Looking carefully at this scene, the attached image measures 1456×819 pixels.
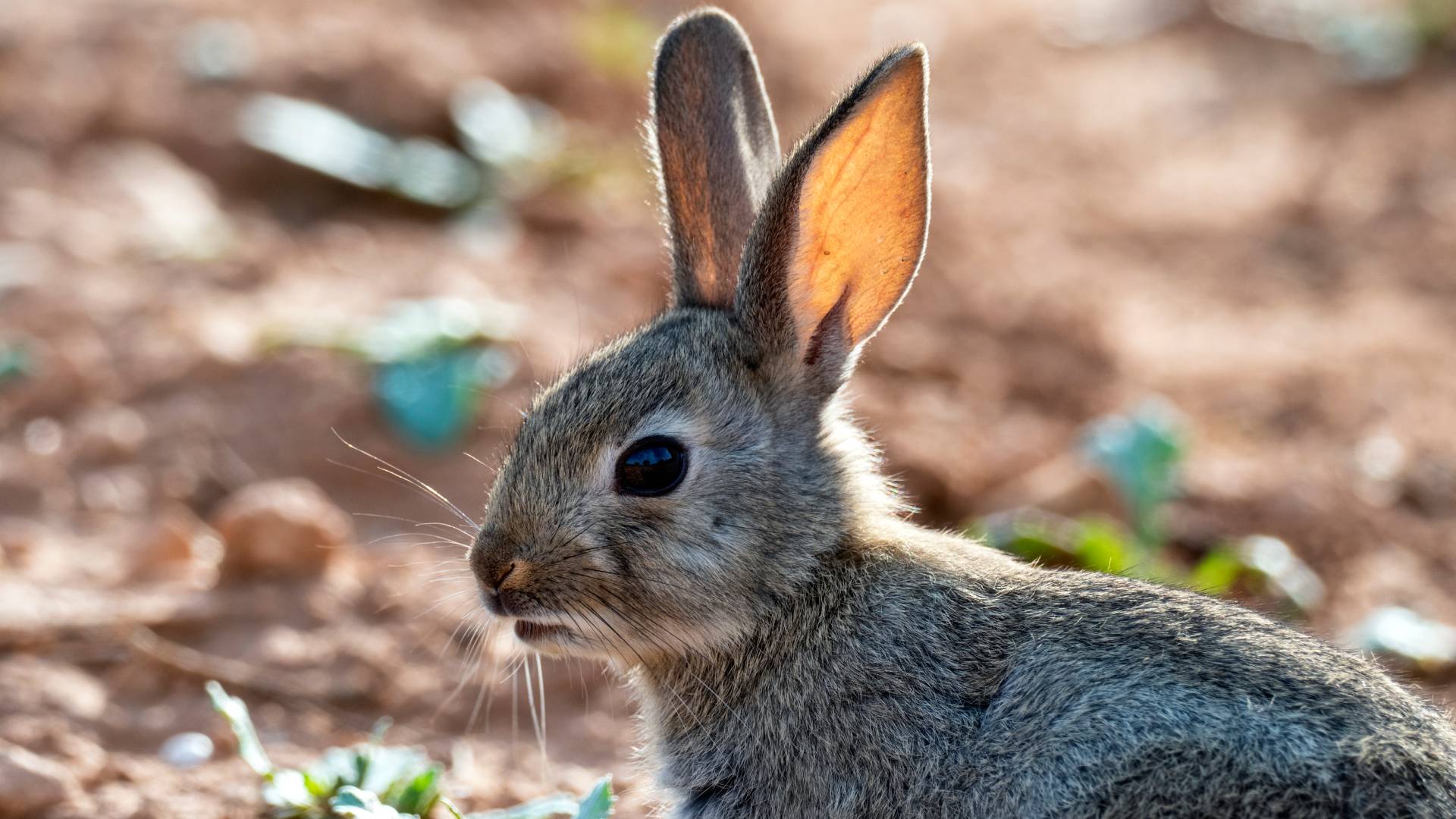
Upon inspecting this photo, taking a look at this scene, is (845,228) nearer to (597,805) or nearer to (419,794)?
(597,805)

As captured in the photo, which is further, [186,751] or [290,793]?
[186,751]

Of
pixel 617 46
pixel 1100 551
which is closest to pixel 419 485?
pixel 1100 551

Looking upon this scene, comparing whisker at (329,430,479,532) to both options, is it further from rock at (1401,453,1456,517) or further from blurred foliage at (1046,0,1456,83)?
blurred foliage at (1046,0,1456,83)

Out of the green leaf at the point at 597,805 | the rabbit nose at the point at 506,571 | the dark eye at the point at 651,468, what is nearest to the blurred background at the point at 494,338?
the rabbit nose at the point at 506,571

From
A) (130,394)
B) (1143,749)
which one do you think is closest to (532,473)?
(1143,749)

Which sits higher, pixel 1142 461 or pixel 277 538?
pixel 277 538

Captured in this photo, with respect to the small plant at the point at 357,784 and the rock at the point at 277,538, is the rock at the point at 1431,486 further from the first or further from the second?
the rock at the point at 277,538
